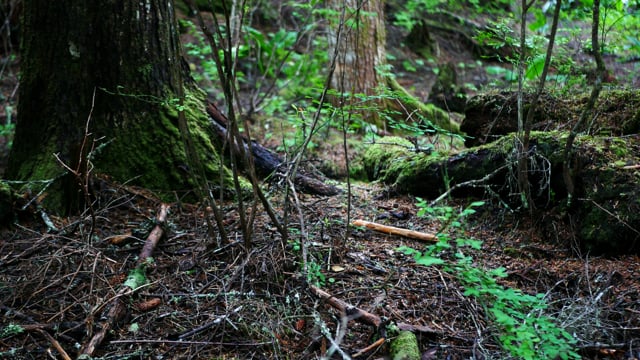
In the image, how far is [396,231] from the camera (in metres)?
3.20

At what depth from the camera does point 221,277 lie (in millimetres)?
2537

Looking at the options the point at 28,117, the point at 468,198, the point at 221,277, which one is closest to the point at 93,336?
the point at 221,277

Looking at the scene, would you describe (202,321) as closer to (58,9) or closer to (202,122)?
(202,122)

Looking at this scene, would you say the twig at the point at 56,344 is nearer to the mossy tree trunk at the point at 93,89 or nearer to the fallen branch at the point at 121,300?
the fallen branch at the point at 121,300

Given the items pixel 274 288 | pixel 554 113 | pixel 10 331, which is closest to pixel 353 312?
pixel 274 288

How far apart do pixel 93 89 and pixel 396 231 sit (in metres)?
2.52

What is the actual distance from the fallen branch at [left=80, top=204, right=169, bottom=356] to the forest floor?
31 mm

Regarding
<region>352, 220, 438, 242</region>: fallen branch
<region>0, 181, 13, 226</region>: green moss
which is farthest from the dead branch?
<region>352, 220, 438, 242</region>: fallen branch

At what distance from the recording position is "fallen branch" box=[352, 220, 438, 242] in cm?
308

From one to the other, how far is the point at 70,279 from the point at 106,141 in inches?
51.6

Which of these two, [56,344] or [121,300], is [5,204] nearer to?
[121,300]

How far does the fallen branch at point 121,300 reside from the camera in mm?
2045

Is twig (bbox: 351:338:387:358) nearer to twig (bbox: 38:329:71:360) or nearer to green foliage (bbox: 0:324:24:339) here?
twig (bbox: 38:329:71:360)

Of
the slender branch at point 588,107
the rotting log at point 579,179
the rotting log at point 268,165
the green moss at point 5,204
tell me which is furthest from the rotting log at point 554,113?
the green moss at point 5,204
